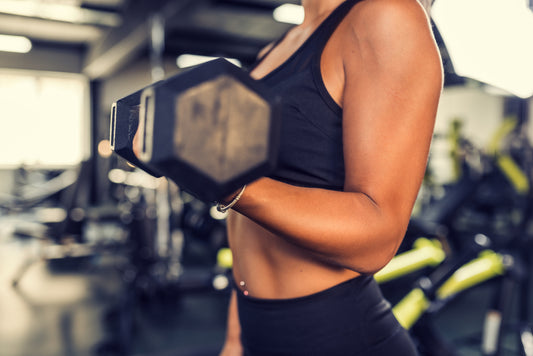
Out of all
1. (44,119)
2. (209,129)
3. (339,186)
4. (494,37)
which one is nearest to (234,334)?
(339,186)

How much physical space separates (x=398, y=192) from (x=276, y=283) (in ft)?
0.74

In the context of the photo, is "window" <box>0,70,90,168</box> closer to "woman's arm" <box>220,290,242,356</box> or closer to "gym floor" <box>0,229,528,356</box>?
"gym floor" <box>0,229,528,356</box>

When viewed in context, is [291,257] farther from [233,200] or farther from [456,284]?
[456,284]

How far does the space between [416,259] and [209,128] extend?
6.84 feet

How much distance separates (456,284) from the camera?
1.98 meters

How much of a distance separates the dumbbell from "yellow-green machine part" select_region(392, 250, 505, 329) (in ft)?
5.70

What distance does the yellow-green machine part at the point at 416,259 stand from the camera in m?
2.12

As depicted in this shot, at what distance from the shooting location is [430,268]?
2186mm

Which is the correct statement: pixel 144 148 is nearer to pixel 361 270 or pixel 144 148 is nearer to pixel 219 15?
pixel 361 270

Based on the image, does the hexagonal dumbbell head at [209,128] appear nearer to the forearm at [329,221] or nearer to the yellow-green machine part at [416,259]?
the forearm at [329,221]

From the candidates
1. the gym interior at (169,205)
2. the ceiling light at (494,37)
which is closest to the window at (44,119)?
the gym interior at (169,205)

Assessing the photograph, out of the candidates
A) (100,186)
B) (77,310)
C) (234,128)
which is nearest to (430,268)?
(234,128)

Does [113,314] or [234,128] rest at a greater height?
[234,128]

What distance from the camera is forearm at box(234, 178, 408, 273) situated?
388 mm
